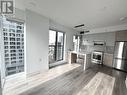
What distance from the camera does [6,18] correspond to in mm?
2533

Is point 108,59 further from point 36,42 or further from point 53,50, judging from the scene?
point 36,42

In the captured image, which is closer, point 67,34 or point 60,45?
point 60,45

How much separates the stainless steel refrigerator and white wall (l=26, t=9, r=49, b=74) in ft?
12.7

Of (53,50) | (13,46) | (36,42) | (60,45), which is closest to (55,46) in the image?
(53,50)

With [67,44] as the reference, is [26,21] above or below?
above

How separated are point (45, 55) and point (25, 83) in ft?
4.75

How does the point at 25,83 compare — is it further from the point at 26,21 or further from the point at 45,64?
the point at 26,21

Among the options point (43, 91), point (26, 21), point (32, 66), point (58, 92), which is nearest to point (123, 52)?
point (58, 92)

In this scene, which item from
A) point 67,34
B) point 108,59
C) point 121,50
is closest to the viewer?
point 121,50

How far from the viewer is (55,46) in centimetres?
466

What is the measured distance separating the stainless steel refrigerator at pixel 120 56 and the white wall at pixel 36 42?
3858 mm

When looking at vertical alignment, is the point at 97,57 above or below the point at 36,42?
below

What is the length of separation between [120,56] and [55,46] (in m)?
3.66

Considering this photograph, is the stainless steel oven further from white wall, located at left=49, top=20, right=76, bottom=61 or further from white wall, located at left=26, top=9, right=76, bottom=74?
white wall, located at left=26, top=9, right=76, bottom=74
